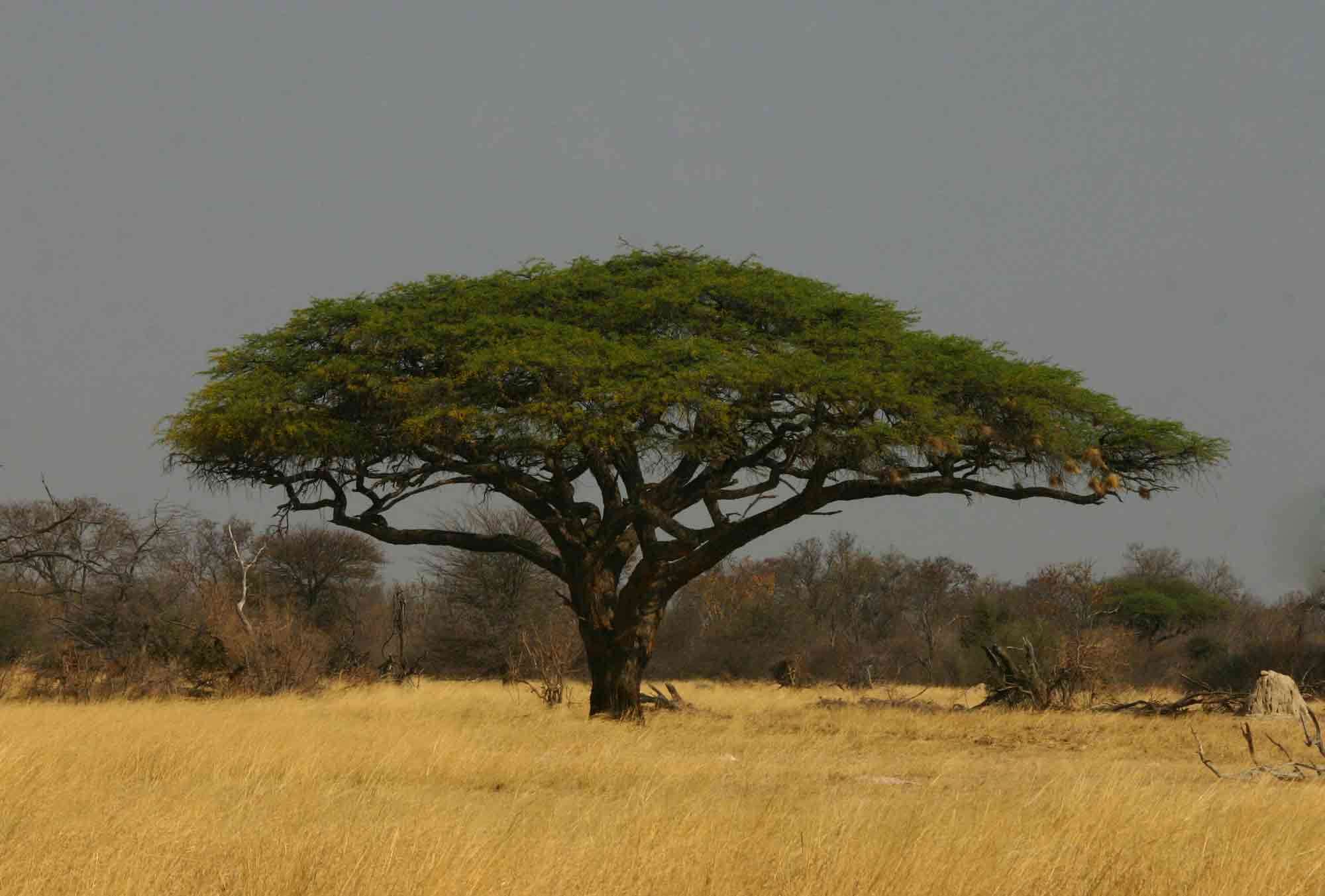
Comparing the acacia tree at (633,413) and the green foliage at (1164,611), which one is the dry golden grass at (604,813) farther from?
the green foliage at (1164,611)

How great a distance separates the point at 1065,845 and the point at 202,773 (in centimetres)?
778

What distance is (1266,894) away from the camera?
6.79 m

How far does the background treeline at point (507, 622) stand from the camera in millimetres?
24422

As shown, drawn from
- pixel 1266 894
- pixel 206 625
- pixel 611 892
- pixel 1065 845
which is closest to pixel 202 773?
pixel 611 892

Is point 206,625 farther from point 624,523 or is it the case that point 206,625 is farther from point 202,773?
point 202,773

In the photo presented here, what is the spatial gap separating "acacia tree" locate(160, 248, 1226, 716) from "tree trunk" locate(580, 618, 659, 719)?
1.2 inches

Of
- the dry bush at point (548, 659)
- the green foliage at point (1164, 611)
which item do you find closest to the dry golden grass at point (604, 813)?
the dry bush at point (548, 659)

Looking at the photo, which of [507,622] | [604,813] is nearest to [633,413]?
[604,813]

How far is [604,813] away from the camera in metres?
9.33

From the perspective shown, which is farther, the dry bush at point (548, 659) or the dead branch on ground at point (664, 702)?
the dry bush at point (548, 659)

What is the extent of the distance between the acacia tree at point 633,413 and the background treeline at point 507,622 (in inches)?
118

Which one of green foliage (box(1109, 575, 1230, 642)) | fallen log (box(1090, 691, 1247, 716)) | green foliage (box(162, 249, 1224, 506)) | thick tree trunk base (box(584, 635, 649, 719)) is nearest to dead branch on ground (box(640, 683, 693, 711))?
thick tree trunk base (box(584, 635, 649, 719))

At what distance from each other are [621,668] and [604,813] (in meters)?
11.8

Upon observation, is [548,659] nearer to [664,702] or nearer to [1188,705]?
[664,702]
